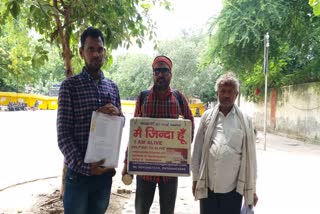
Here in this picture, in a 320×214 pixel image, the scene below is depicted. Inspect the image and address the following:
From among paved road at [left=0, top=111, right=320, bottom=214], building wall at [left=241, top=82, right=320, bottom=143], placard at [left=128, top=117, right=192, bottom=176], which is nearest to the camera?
placard at [left=128, top=117, right=192, bottom=176]

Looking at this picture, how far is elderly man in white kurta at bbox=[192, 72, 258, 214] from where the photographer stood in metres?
2.53

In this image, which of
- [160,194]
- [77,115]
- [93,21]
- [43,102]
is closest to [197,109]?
[43,102]

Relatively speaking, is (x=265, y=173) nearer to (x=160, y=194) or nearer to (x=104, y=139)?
(x=160, y=194)

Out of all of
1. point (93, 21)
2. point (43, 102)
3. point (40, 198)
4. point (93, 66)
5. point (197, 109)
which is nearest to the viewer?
point (93, 66)

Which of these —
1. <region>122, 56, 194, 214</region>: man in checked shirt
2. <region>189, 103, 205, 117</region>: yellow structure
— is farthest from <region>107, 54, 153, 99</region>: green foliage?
<region>122, 56, 194, 214</region>: man in checked shirt

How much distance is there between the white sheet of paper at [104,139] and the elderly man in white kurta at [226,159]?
2.61 feet

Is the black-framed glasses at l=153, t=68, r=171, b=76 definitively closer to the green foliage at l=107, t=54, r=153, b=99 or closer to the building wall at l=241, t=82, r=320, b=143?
the building wall at l=241, t=82, r=320, b=143

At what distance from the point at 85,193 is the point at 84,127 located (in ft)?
1.41

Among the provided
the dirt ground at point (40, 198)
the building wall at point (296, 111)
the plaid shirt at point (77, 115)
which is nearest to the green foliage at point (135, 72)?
the building wall at point (296, 111)

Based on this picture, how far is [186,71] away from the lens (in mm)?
27953

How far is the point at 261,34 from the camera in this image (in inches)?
492

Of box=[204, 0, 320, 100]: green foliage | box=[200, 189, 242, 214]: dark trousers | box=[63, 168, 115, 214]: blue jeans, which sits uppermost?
box=[204, 0, 320, 100]: green foliage

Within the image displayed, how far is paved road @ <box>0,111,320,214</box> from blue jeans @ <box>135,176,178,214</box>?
1784 millimetres

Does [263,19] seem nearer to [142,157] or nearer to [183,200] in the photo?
[183,200]
